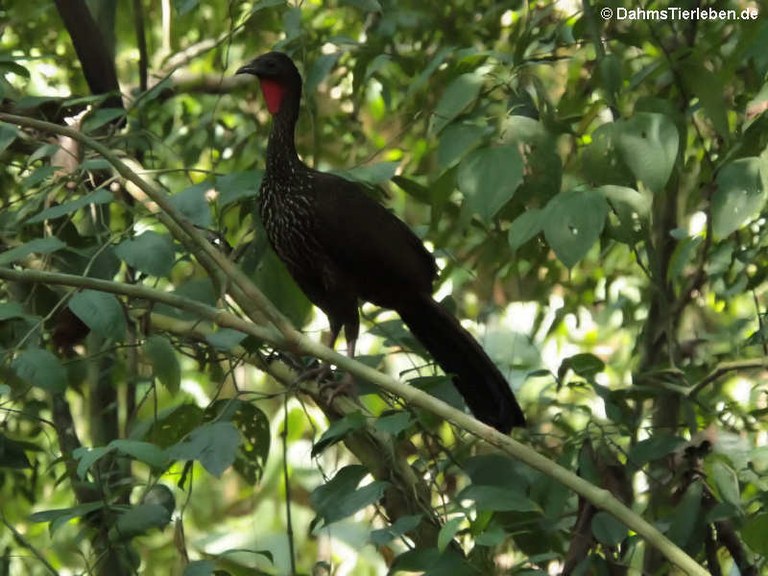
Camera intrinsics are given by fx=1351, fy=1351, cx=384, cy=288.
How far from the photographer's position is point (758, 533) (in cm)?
182

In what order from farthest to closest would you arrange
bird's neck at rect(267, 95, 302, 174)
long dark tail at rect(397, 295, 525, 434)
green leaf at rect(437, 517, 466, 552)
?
bird's neck at rect(267, 95, 302, 174) < long dark tail at rect(397, 295, 525, 434) < green leaf at rect(437, 517, 466, 552)

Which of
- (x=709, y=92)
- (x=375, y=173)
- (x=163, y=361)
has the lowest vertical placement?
(x=163, y=361)

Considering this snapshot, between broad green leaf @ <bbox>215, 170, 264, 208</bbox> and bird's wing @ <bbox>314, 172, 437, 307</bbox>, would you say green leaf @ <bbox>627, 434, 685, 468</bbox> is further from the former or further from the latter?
bird's wing @ <bbox>314, 172, 437, 307</bbox>

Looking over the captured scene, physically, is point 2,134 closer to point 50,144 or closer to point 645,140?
point 50,144

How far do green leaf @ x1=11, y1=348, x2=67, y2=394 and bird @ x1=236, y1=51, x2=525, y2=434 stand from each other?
1148 millimetres

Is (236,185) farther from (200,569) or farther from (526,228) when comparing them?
(200,569)

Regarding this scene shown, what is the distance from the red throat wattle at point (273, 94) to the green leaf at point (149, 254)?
134 cm

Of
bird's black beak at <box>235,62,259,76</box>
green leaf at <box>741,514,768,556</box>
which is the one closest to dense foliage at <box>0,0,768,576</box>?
green leaf at <box>741,514,768,556</box>

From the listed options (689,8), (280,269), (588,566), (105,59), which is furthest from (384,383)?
(105,59)

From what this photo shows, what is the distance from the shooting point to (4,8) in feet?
11.5

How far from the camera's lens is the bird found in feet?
9.93


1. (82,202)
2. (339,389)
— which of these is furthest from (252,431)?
(82,202)

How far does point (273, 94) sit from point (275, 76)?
Answer: 0.07 metres

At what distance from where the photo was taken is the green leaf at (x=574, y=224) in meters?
1.82
